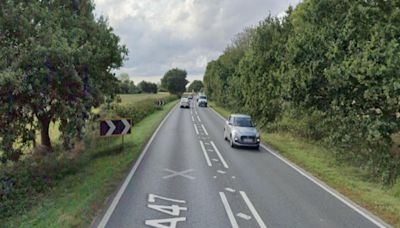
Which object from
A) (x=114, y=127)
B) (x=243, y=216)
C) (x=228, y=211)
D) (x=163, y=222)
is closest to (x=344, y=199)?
(x=243, y=216)

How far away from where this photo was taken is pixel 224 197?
33.3 ft

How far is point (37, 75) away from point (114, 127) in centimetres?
596

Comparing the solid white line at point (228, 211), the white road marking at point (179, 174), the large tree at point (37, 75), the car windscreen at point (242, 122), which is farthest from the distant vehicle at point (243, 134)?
the solid white line at point (228, 211)

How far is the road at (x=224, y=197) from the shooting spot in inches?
327

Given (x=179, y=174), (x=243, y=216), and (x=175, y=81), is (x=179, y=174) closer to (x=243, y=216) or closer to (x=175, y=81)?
(x=243, y=216)

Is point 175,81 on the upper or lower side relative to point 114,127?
upper

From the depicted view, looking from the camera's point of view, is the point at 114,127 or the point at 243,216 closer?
the point at 243,216

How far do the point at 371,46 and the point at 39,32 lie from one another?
1181 cm

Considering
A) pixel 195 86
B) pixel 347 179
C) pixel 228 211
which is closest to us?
pixel 228 211

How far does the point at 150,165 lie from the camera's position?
14.6 meters

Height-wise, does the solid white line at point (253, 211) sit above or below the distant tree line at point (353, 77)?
below

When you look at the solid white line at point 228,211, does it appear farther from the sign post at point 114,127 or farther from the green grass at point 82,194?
the sign post at point 114,127

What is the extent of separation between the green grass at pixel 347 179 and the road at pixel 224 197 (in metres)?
0.45

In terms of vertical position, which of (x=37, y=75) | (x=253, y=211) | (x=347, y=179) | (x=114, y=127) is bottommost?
(x=347, y=179)
